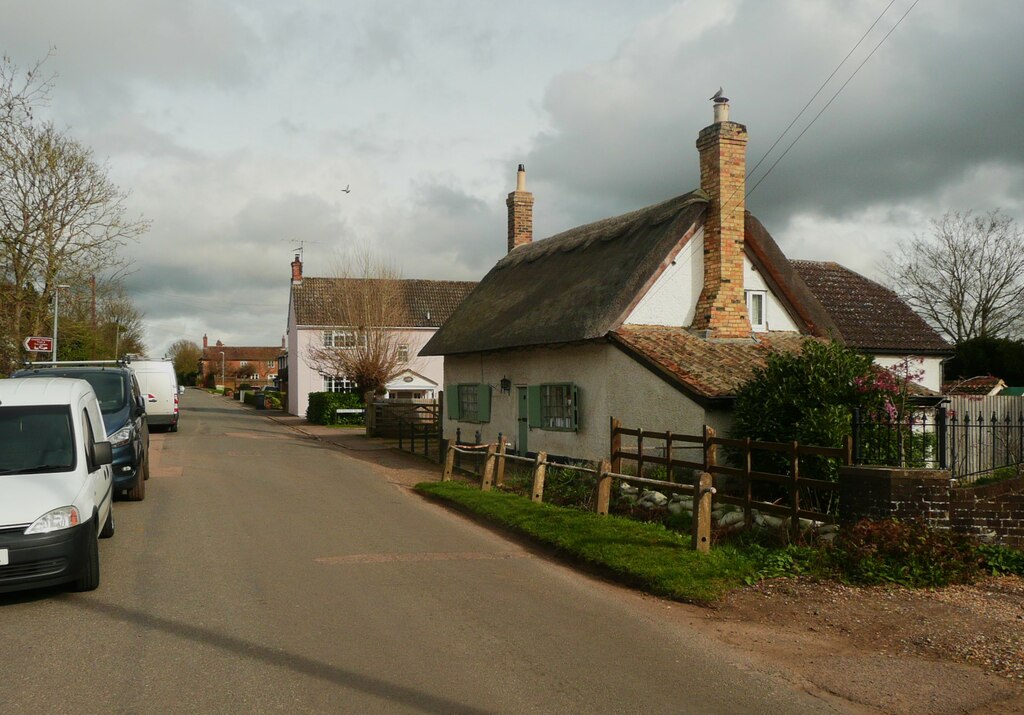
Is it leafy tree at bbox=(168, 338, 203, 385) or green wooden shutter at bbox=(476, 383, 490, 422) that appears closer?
green wooden shutter at bbox=(476, 383, 490, 422)

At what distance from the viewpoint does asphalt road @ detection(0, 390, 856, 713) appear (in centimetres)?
539

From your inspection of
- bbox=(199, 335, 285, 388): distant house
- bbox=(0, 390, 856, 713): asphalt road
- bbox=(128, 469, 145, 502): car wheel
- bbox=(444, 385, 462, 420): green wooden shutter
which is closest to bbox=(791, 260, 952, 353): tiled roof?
bbox=(444, 385, 462, 420): green wooden shutter

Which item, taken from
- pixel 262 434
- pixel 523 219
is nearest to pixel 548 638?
pixel 523 219

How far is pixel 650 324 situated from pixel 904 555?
9124 mm

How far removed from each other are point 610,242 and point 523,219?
876 cm

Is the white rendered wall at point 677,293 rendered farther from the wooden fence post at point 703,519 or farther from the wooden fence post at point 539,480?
the wooden fence post at point 703,519

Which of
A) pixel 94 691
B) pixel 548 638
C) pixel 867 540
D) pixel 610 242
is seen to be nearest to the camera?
pixel 94 691

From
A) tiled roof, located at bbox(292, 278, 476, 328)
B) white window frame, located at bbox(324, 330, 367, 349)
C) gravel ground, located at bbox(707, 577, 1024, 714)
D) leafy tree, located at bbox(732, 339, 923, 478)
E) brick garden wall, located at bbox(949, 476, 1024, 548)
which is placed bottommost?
gravel ground, located at bbox(707, 577, 1024, 714)

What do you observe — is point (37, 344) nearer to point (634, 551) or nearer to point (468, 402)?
point (468, 402)

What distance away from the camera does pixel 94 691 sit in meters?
5.38

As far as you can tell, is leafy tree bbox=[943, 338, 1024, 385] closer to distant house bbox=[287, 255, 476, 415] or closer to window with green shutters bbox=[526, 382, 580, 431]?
window with green shutters bbox=[526, 382, 580, 431]

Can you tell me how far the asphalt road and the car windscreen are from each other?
3.89 ft

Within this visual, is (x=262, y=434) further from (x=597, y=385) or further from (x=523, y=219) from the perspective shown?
(x=597, y=385)

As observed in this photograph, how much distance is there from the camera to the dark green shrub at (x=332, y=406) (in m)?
39.6
